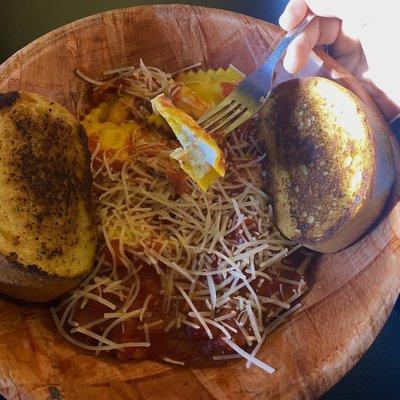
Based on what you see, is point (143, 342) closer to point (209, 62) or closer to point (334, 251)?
point (334, 251)

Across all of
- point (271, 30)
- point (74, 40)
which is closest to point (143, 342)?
point (74, 40)

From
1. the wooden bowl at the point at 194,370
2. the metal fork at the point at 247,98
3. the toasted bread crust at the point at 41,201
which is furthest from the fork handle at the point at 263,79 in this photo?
the toasted bread crust at the point at 41,201

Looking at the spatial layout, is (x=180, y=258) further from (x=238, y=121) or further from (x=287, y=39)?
(x=287, y=39)

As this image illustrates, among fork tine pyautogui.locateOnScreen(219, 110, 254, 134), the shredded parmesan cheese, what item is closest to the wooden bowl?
the shredded parmesan cheese

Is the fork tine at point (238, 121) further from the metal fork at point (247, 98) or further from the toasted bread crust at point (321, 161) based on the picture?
the toasted bread crust at point (321, 161)

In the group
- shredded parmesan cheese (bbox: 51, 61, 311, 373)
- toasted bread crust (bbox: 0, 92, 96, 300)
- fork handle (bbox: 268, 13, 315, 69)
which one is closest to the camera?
toasted bread crust (bbox: 0, 92, 96, 300)

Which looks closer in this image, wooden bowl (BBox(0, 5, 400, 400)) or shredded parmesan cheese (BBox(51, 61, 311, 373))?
wooden bowl (BBox(0, 5, 400, 400))

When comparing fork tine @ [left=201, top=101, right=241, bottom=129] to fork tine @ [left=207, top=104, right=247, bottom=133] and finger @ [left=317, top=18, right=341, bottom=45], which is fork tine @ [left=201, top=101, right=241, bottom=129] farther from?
finger @ [left=317, top=18, right=341, bottom=45]
